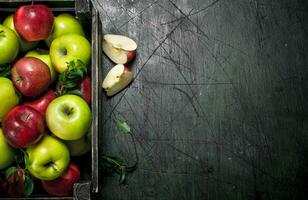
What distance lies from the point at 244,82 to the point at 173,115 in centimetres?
23

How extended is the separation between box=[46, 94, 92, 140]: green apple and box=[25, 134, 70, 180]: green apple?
0.09 feet

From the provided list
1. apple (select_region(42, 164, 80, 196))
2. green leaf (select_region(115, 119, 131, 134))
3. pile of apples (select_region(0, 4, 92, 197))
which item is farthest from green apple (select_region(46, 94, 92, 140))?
green leaf (select_region(115, 119, 131, 134))

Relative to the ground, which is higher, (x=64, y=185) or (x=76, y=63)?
(x=76, y=63)

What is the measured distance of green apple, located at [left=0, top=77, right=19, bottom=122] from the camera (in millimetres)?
1069

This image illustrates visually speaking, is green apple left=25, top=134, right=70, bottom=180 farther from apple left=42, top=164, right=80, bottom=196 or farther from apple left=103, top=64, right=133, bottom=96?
apple left=103, top=64, right=133, bottom=96

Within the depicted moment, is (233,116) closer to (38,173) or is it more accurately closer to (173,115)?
(173,115)

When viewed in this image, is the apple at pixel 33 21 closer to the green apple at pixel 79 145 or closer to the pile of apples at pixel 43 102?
the pile of apples at pixel 43 102

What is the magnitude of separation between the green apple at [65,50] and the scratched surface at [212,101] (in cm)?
19

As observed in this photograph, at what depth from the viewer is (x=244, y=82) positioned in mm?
1321

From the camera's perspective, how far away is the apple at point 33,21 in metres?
1.08

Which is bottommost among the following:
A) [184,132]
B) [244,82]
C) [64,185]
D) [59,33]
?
[64,185]

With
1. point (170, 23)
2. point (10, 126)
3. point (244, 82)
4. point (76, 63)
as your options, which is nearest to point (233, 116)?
point (244, 82)

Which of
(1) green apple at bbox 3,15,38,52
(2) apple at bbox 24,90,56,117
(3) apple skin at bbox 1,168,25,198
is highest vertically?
(1) green apple at bbox 3,15,38,52

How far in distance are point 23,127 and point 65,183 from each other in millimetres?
193
